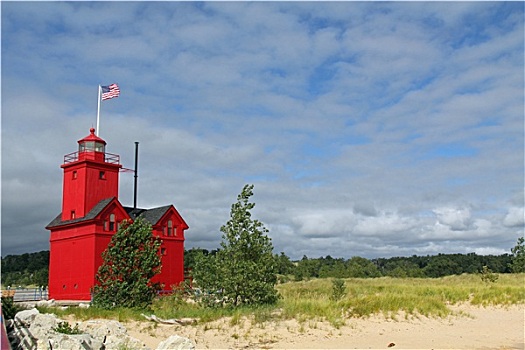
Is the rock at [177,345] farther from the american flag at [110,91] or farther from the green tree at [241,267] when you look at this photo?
the american flag at [110,91]

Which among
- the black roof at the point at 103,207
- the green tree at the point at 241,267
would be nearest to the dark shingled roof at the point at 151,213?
the black roof at the point at 103,207

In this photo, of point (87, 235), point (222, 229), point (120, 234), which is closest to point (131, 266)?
point (120, 234)

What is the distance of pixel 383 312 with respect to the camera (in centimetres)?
1844

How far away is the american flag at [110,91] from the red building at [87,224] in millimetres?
2297

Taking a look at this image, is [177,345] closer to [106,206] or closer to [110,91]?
[106,206]

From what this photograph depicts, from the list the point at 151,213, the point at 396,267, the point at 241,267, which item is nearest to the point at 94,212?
the point at 151,213

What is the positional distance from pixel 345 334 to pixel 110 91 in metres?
22.8

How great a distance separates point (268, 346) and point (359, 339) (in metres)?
2.88

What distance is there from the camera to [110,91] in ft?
108

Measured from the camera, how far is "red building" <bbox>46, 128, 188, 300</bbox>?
3011 centimetres

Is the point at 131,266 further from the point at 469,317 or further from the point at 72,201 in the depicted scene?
the point at 469,317

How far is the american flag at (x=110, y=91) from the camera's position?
3262cm

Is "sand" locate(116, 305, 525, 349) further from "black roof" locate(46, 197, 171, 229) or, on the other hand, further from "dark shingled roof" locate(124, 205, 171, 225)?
"dark shingled roof" locate(124, 205, 171, 225)

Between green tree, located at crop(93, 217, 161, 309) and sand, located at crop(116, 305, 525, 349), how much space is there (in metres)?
6.28
